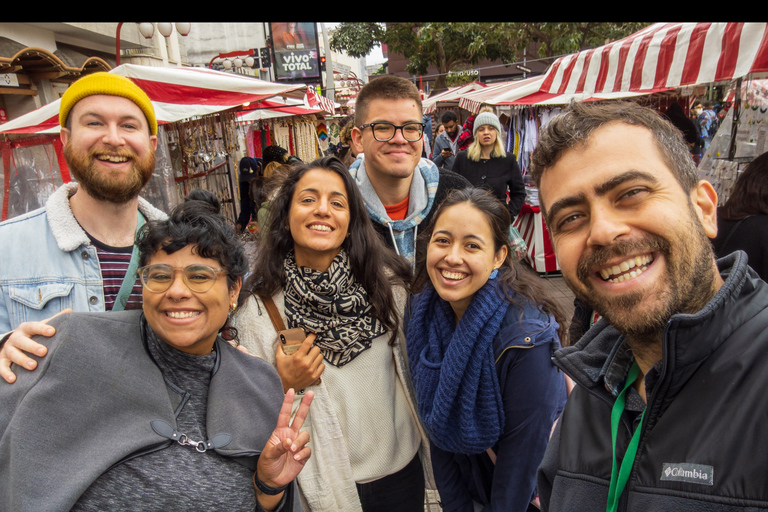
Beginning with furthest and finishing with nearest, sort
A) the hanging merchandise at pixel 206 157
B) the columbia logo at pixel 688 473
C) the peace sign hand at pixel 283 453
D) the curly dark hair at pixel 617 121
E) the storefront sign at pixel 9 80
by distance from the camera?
the storefront sign at pixel 9 80, the hanging merchandise at pixel 206 157, the peace sign hand at pixel 283 453, the curly dark hair at pixel 617 121, the columbia logo at pixel 688 473

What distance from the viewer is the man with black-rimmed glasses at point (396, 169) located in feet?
8.37

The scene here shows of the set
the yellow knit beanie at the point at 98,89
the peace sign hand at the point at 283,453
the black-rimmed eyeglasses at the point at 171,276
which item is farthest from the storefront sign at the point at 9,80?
the peace sign hand at the point at 283,453

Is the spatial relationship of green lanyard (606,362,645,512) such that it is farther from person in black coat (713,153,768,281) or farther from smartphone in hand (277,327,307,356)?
person in black coat (713,153,768,281)

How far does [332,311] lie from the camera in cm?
194

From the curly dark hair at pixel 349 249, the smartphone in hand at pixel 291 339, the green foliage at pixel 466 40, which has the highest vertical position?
the green foliage at pixel 466 40

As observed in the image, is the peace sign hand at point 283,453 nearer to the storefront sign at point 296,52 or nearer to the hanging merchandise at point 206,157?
the hanging merchandise at point 206,157

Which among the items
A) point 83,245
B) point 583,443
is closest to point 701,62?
point 583,443

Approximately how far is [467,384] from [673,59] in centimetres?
233

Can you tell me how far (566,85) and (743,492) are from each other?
3535mm

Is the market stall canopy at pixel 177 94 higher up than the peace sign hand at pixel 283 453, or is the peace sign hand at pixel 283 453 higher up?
the market stall canopy at pixel 177 94

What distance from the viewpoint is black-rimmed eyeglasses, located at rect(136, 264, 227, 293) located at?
1.39 m

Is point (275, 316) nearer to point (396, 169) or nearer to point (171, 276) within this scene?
point (171, 276)

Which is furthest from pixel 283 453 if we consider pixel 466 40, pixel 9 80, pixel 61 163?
pixel 466 40

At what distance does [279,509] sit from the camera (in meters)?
1.47
